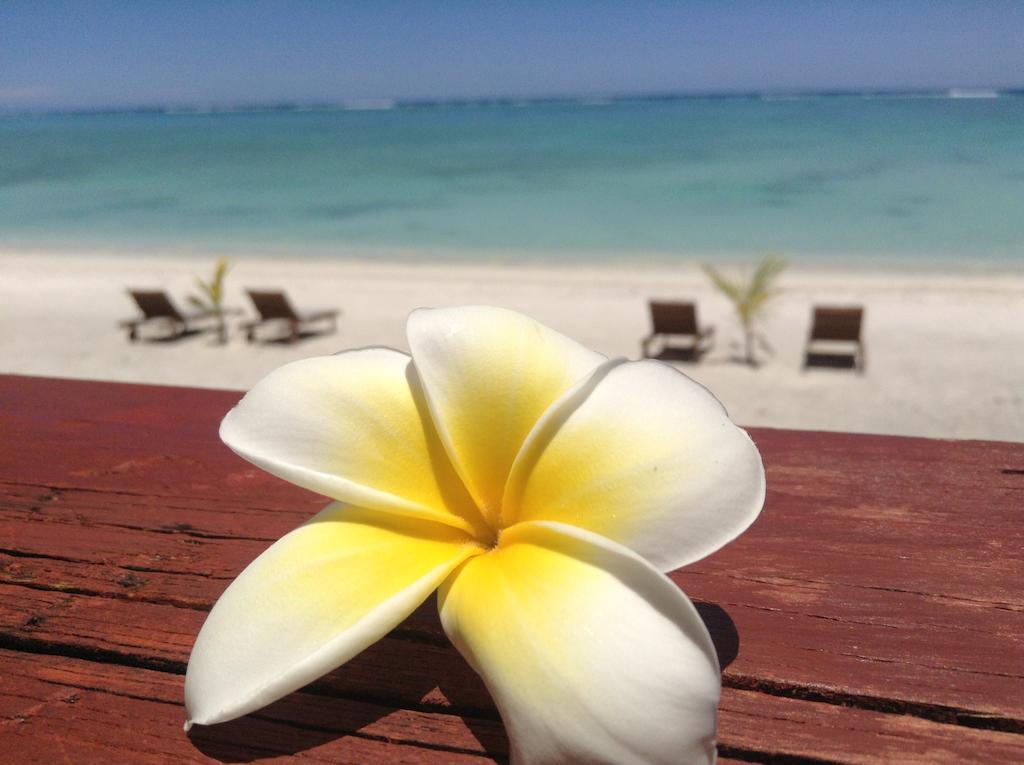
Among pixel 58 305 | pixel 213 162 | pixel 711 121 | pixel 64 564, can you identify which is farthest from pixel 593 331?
pixel 711 121

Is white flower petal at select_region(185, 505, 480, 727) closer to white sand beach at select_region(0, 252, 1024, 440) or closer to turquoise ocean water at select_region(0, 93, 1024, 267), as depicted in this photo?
white sand beach at select_region(0, 252, 1024, 440)

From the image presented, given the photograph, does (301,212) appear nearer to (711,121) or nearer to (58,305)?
(58,305)

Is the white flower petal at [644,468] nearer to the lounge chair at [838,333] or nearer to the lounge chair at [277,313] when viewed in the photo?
the lounge chair at [838,333]

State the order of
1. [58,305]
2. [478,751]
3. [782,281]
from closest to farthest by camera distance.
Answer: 1. [478,751]
2. [58,305]
3. [782,281]

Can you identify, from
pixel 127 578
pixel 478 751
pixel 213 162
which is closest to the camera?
pixel 478 751

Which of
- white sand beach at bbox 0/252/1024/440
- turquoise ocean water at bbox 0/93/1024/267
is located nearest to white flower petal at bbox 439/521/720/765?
white sand beach at bbox 0/252/1024/440

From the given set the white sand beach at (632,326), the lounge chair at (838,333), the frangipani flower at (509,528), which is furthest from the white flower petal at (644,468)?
the lounge chair at (838,333)
